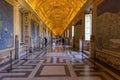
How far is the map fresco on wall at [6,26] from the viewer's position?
10438 millimetres

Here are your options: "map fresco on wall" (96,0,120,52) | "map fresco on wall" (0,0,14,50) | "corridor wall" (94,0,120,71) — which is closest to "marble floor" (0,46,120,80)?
"corridor wall" (94,0,120,71)

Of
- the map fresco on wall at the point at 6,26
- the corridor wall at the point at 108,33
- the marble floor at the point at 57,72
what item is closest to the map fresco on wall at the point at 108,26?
the corridor wall at the point at 108,33

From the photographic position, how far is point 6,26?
11297 mm

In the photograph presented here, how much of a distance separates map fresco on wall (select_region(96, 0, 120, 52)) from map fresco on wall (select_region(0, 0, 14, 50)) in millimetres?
5543

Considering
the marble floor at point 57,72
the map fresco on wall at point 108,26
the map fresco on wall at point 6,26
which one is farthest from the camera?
the map fresco on wall at point 6,26

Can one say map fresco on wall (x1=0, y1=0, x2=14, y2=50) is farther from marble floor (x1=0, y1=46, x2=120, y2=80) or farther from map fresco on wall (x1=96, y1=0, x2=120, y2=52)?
map fresco on wall (x1=96, y1=0, x2=120, y2=52)

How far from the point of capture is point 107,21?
9953mm

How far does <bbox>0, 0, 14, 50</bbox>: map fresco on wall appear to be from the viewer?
10.4 metres

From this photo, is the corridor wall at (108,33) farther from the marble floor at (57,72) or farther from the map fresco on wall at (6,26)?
the map fresco on wall at (6,26)

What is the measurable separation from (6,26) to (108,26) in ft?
19.0

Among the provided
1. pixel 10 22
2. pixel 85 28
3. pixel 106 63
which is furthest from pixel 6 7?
pixel 85 28

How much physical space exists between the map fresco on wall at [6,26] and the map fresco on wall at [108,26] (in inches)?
218

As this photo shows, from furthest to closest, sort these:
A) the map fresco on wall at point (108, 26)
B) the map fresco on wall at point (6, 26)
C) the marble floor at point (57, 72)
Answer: the map fresco on wall at point (6, 26) → the map fresco on wall at point (108, 26) → the marble floor at point (57, 72)

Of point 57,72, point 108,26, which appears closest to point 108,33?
point 108,26
